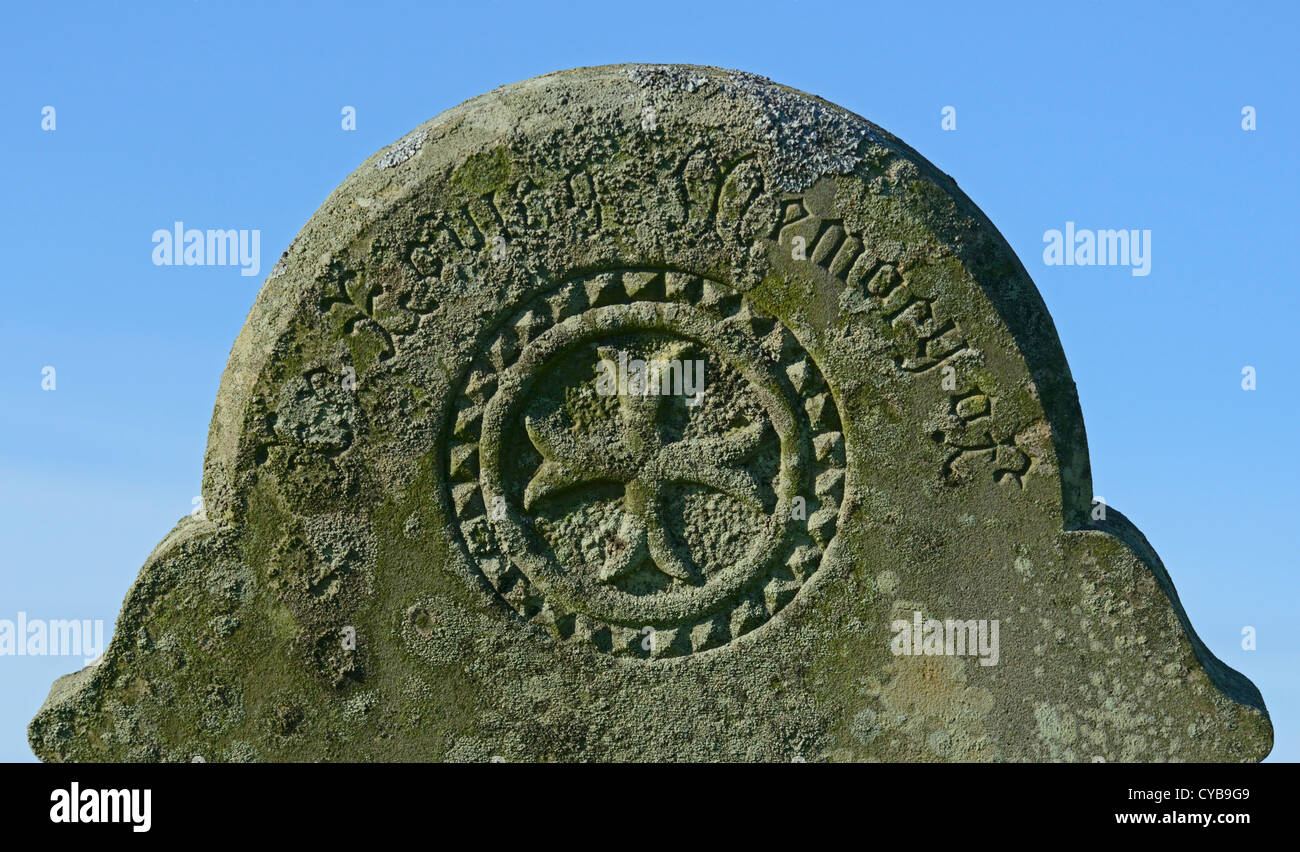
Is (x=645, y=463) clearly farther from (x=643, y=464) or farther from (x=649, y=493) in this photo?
(x=649, y=493)

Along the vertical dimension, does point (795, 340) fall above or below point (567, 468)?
above

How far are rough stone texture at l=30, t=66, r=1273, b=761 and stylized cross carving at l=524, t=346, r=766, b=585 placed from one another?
1 cm

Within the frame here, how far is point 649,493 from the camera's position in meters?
5.32

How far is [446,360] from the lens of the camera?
529 cm

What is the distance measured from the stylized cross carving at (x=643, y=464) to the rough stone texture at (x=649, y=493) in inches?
0.5

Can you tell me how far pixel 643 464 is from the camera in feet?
17.4

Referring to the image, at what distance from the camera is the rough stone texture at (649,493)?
5.26 m

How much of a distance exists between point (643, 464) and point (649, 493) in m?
0.12

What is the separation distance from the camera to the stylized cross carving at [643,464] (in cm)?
530

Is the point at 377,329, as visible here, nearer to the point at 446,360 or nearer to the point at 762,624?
the point at 446,360

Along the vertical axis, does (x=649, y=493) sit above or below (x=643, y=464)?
below

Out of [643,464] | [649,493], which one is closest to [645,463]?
[643,464]
